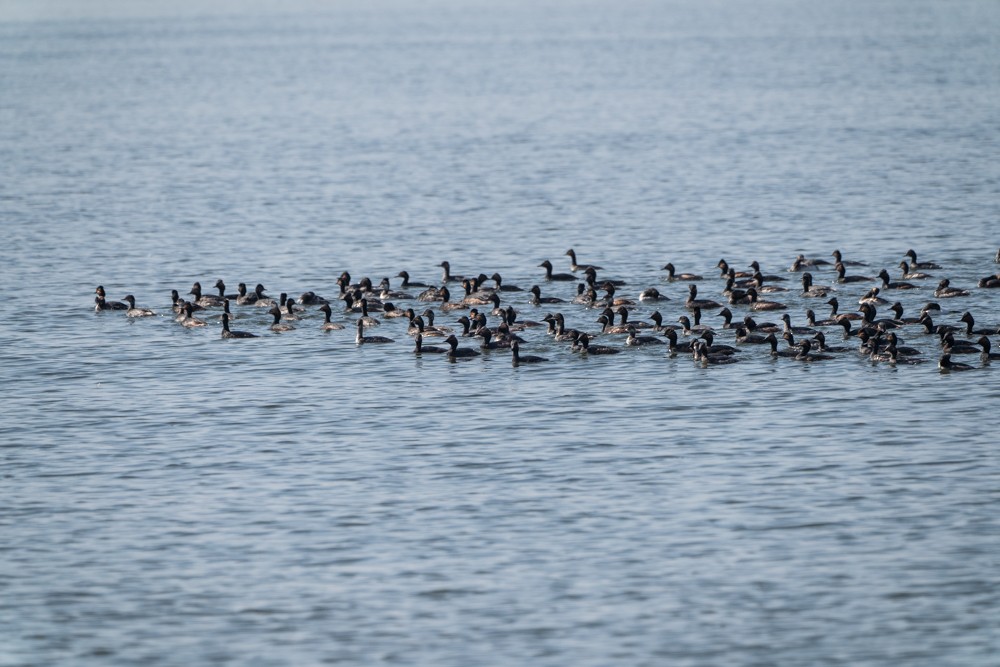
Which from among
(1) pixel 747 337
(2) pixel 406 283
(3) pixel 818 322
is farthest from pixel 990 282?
(2) pixel 406 283

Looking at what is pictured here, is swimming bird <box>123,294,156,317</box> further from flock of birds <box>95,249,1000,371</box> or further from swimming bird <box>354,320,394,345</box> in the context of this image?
swimming bird <box>354,320,394,345</box>

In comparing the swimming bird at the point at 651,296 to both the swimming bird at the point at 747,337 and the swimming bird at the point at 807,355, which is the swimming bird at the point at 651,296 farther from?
the swimming bird at the point at 807,355

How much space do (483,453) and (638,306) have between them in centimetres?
1245

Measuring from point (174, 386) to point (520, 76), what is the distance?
343 feet

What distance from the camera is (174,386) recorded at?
116ft

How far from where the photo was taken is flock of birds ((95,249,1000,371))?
3625 cm

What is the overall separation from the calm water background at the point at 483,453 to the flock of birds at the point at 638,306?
527 mm

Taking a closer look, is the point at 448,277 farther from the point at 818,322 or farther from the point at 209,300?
the point at 818,322

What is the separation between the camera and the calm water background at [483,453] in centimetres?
2233

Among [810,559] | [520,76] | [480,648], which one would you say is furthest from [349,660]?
[520,76]

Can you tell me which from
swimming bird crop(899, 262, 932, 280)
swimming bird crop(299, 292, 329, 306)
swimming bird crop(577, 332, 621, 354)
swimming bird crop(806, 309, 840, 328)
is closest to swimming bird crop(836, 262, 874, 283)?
swimming bird crop(899, 262, 932, 280)

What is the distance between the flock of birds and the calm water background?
0.53 meters

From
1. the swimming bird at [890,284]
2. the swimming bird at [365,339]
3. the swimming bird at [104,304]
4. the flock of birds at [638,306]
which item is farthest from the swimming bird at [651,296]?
the swimming bird at [104,304]

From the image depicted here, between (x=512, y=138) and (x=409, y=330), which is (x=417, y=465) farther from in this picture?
(x=512, y=138)
